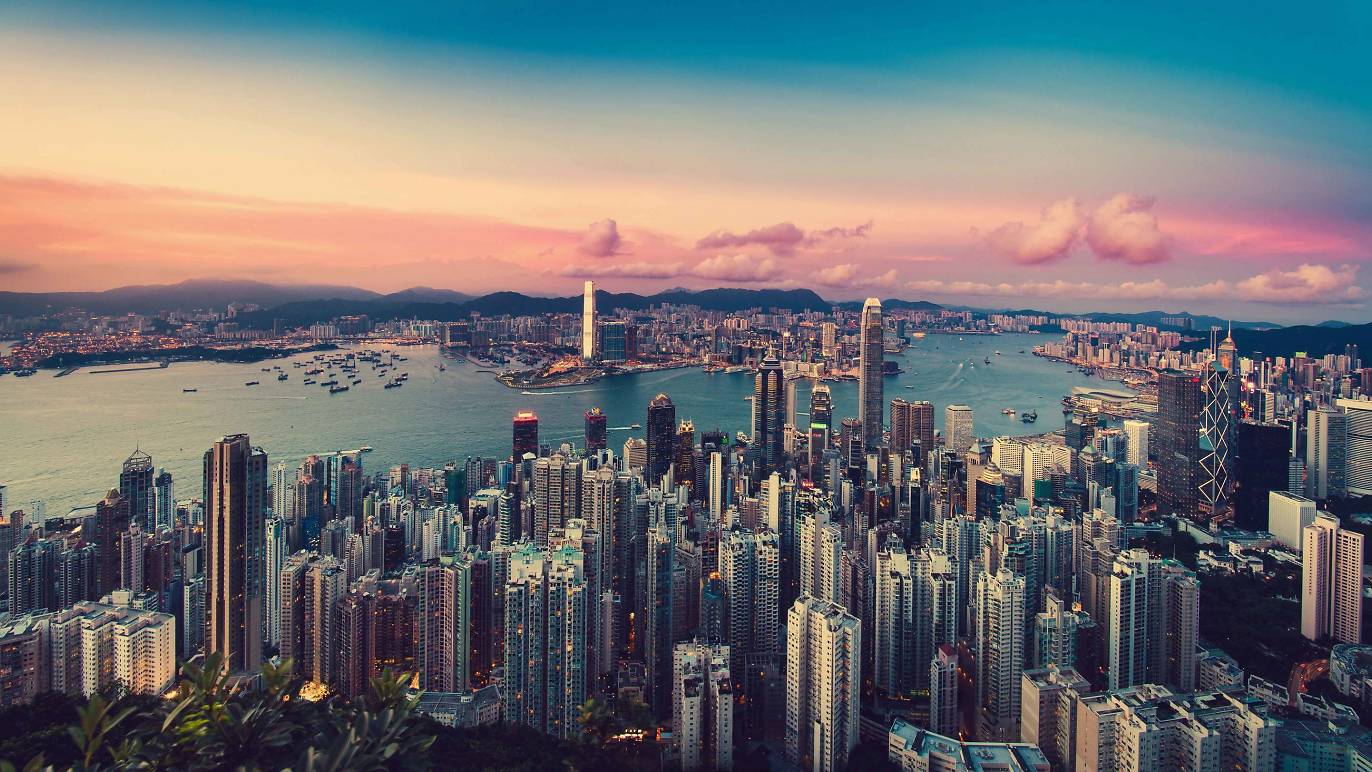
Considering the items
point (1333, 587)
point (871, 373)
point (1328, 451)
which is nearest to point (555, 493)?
point (1333, 587)

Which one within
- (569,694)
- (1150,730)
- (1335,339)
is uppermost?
(1335,339)

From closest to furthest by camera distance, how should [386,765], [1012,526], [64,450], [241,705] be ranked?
1. [386,765]
2. [241,705]
3. [1012,526]
4. [64,450]

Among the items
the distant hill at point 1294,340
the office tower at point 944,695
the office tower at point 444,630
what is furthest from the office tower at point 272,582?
the distant hill at point 1294,340

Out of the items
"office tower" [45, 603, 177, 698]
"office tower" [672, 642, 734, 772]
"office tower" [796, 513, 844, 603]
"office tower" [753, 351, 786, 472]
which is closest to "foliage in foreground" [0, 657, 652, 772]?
"office tower" [45, 603, 177, 698]

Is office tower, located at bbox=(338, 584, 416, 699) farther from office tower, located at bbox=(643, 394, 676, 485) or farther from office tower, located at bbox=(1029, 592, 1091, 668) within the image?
office tower, located at bbox=(643, 394, 676, 485)

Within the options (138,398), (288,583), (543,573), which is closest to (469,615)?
(543,573)

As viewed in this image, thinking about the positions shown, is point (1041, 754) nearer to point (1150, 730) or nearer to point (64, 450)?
point (1150, 730)

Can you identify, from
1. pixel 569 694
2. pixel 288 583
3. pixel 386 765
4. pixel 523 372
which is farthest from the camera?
pixel 523 372
